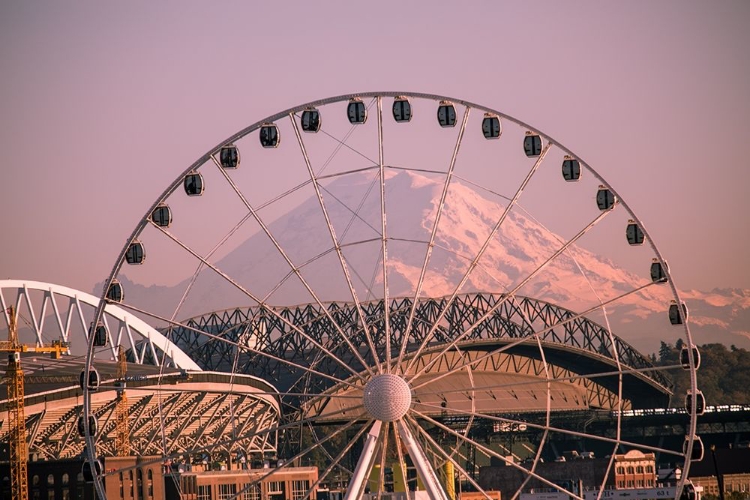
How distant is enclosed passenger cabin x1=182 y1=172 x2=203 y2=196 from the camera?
303ft

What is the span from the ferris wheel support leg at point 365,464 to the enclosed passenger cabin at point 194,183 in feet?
53.4

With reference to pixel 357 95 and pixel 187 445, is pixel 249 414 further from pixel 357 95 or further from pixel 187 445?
pixel 357 95

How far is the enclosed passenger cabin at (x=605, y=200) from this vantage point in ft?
309

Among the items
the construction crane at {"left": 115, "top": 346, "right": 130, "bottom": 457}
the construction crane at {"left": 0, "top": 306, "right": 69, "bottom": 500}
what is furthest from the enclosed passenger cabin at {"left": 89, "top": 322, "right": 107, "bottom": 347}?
the construction crane at {"left": 115, "top": 346, "right": 130, "bottom": 457}

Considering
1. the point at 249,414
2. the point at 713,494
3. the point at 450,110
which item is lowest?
the point at 713,494

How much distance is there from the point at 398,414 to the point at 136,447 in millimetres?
100565

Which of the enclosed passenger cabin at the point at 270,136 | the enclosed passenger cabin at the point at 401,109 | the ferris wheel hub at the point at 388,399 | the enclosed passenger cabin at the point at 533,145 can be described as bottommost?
the ferris wheel hub at the point at 388,399

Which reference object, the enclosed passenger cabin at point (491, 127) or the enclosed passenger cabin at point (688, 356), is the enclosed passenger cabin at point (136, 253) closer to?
the enclosed passenger cabin at point (491, 127)

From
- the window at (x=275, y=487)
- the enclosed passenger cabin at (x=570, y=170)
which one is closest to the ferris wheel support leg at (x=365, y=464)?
the enclosed passenger cabin at (x=570, y=170)

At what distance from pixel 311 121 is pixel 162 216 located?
9.80 metres

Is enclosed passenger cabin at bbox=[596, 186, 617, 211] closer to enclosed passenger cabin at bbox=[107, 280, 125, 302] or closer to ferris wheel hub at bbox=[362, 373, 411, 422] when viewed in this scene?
ferris wheel hub at bbox=[362, 373, 411, 422]

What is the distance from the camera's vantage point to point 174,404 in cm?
17062

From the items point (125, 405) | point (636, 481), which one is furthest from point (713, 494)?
point (125, 405)

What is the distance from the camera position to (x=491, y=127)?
311 ft
